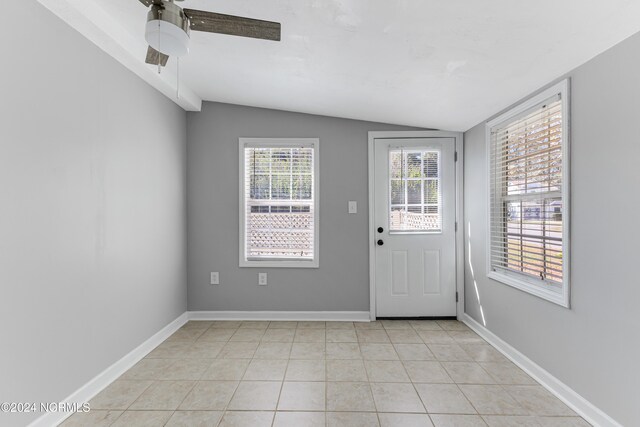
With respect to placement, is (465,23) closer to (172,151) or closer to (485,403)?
(485,403)

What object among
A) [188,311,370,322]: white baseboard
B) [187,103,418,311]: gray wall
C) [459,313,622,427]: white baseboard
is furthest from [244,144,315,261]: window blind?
[459,313,622,427]: white baseboard

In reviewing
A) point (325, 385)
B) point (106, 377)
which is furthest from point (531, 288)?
point (106, 377)

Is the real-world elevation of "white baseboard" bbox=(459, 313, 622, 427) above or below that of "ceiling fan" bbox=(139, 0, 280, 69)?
below

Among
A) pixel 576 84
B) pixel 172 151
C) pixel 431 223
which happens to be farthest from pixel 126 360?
A: pixel 576 84

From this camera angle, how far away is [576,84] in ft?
6.51

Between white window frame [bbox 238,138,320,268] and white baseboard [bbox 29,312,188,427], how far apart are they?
1.08m

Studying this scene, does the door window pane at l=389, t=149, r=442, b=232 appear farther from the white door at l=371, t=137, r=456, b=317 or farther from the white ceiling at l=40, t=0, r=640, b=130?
the white ceiling at l=40, t=0, r=640, b=130

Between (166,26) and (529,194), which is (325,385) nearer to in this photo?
(529,194)

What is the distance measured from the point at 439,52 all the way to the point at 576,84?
0.86 metres

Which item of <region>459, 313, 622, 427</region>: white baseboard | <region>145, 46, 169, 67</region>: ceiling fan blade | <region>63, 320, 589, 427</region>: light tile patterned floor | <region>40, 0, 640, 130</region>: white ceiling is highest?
<region>40, 0, 640, 130</region>: white ceiling

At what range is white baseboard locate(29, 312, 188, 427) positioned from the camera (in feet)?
5.90

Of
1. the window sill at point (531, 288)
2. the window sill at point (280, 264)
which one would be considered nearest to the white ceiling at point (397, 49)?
the window sill at point (531, 288)

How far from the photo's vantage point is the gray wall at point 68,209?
159 cm

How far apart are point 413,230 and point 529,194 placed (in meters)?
1.32
